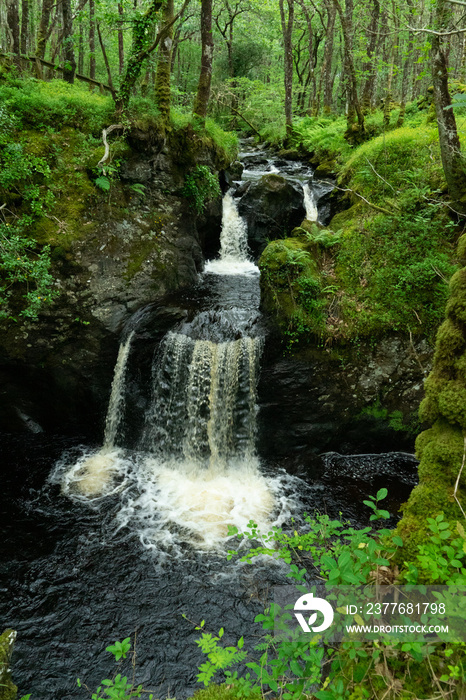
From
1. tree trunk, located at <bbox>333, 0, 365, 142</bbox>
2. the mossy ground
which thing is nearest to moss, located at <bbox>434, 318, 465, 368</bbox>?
the mossy ground

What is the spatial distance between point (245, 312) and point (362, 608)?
24.2 feet

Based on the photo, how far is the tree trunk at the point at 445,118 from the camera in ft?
20.6

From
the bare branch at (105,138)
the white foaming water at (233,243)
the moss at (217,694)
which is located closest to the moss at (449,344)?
A: the moss at (217,694)

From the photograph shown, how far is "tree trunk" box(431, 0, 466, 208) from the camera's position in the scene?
247 inches

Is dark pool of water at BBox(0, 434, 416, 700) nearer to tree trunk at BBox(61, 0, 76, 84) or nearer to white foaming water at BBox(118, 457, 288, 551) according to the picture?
white foaming water at BBox(118, 457, 288, 551)

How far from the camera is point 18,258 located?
754cm

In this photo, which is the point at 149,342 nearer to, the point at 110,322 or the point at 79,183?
the point at 110,322

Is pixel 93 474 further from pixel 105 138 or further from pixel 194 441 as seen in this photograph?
pixel 105 138

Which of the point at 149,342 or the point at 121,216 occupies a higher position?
the point at 121,216

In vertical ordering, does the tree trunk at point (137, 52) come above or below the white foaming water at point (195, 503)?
above

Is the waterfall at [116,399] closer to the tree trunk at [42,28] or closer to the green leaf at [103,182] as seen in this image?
the green leaf at [103,182]

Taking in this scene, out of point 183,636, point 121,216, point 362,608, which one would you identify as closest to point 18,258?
point 121,216

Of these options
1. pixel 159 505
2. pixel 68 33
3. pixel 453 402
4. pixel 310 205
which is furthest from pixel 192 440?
pixel 68 33

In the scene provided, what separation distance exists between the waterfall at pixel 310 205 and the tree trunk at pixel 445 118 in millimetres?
5925
